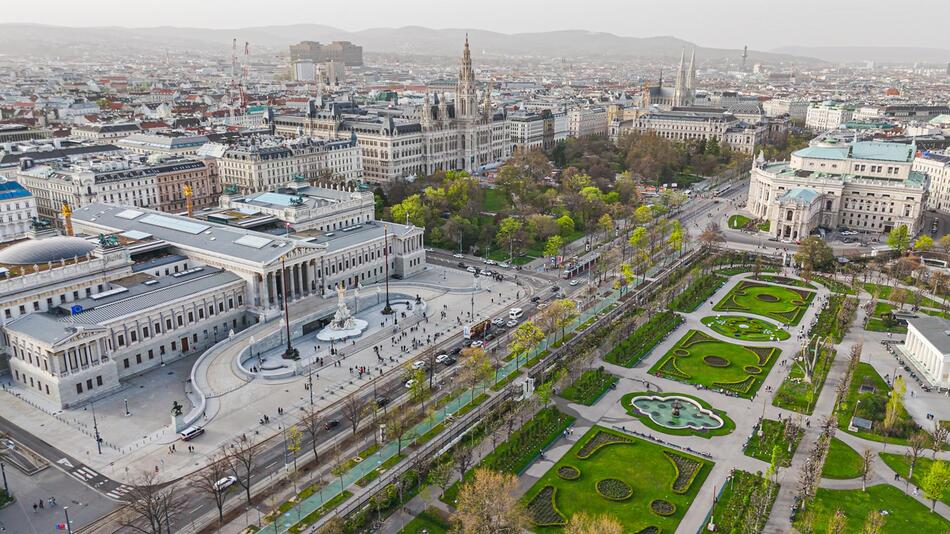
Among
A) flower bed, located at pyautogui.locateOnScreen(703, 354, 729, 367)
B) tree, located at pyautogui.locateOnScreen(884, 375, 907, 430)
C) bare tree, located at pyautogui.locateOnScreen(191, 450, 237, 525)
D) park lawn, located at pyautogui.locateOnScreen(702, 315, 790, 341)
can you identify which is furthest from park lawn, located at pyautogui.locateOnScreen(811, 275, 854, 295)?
bare tree, located at pyautogui.locateOnScreen(191, 450, 237, 525)

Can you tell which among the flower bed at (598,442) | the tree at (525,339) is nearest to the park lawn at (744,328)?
the tree at (525,339)

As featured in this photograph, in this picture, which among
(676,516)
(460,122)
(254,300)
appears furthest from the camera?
(460,122)

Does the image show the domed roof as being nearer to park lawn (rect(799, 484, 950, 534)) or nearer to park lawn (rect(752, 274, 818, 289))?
park lawn (rect(799, 484, 950, 534))

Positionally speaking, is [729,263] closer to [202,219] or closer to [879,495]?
[879,495]

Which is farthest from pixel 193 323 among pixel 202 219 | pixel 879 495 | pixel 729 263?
pixel 729 263

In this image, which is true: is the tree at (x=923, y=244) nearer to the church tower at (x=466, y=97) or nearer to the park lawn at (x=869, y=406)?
the park lawn at (x=869, y=406)

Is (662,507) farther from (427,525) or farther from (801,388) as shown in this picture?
(801,388)
